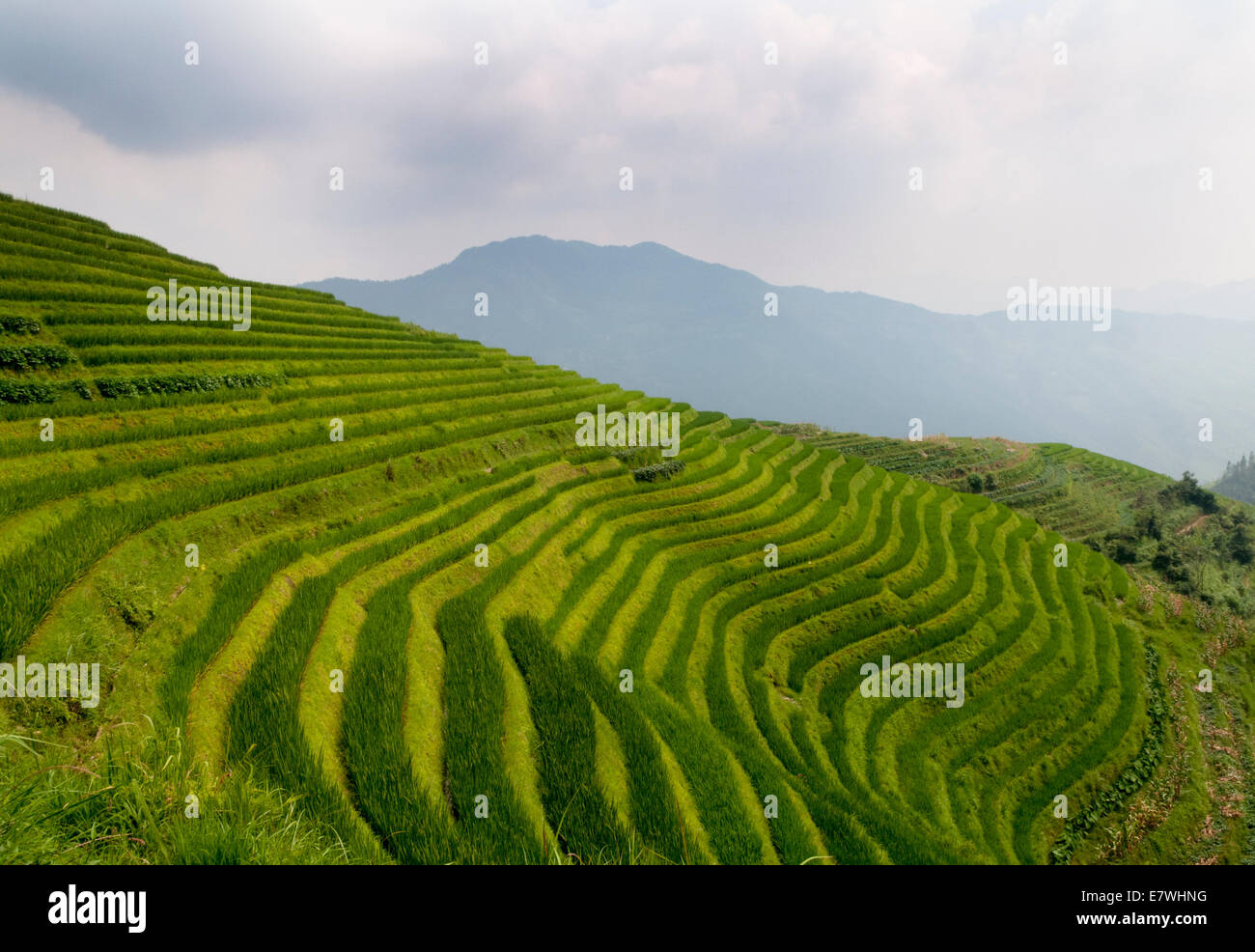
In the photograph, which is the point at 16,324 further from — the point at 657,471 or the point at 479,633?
the point at 657,471

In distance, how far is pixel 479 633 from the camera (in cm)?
958

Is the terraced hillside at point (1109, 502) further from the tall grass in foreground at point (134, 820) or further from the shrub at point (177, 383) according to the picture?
Result: the shrub at point (177, 383)

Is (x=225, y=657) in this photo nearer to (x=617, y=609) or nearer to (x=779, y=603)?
(x=617, y=609)

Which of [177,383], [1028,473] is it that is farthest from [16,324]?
[1028,473]

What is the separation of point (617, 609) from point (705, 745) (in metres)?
4.83

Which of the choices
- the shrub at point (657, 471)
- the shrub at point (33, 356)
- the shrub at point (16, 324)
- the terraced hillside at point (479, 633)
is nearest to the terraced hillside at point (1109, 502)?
the terraced hillside at point (479, 633)

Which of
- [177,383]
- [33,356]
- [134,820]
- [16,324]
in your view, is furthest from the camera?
[177,383]

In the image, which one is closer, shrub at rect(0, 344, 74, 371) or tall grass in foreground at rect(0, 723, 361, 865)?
tall grass in foreground at rect(0, 723, 361, 865)

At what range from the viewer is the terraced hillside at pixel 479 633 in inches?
214

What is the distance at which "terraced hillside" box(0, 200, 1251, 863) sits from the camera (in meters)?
5.44

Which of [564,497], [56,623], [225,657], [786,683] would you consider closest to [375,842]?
[225,657]

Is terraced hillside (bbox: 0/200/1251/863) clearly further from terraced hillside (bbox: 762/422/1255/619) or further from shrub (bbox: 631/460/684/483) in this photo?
terraced hillside (bbox: 762/422/1255/619)

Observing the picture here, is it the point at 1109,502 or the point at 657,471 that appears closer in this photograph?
the point at 657,471

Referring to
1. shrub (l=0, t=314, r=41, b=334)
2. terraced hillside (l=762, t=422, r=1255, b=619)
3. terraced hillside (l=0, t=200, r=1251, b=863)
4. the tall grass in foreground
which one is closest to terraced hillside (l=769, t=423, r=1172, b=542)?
terraced hillside (l=762, t=422, r=1255, b=619)
